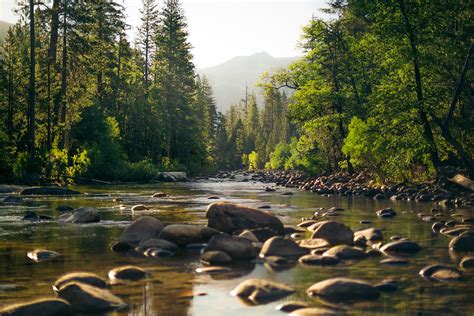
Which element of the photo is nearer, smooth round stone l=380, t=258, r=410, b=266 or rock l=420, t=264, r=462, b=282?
rock l=420, t=264, r=462, b=282

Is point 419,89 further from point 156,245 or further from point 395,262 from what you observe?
point 156,245

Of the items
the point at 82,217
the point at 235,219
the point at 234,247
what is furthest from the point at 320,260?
the point at 82,217

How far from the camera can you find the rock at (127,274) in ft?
23.7

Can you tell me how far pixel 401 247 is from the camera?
9594 millimetres

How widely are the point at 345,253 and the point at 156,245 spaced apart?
3.37 m

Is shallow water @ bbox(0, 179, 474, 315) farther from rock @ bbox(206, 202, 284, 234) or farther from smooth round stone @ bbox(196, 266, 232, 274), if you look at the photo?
rock @ bbox(206, 202, 284, 234)

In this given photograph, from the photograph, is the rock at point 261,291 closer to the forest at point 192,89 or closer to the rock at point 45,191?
the forest at point 192,89

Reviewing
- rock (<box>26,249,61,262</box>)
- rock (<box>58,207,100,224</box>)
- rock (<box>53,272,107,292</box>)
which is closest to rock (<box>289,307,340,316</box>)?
rock (<box>53,272,107,292</box>)

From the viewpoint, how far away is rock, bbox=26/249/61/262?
28.2ft

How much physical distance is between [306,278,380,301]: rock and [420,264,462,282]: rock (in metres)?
1.30

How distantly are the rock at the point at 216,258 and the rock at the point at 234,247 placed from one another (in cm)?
20

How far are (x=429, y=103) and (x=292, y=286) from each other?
1742cm

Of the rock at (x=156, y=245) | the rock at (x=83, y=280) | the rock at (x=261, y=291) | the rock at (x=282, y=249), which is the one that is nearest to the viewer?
the rock at (x=261, y=291)

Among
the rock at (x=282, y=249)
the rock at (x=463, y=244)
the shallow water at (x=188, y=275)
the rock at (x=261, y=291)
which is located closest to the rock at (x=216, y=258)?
the shallow water at (x=188, y=275)
